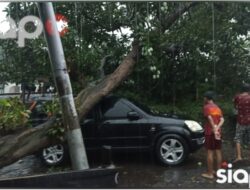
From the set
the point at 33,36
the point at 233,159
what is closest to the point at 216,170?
the point at 233,159

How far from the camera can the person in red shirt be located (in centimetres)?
577

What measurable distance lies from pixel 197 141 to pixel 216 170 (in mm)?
360

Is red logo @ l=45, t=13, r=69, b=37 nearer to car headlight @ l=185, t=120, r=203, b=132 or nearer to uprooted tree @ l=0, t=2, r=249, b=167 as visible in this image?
uprooted tree @ l=0, t=2, r=249, b=167

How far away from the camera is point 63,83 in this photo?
582cm

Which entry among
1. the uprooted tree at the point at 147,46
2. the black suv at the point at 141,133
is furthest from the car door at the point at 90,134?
the uprooted tree at the point at 147,46

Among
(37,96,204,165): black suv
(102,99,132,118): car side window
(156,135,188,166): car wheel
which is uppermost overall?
(102,99,132,118): car side window

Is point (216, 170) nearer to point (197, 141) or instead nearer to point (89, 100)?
point (197, 141)

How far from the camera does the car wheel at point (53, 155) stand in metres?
5.83

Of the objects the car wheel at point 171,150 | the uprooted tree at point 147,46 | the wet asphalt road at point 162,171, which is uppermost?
the uprooted tree at point 147,46

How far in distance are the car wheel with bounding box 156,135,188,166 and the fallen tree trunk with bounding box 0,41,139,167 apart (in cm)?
79

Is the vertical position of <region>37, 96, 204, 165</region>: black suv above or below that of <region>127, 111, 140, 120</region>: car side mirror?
below

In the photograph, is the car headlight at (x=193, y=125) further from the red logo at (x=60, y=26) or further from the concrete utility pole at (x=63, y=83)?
the red logo at (x=60, y=26)

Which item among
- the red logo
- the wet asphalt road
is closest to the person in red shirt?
the wet asphalt road

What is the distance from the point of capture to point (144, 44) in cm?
583
